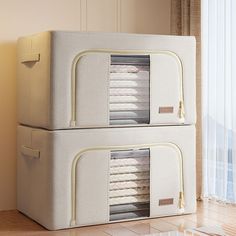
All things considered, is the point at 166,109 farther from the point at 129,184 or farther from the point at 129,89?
the point at 129,184

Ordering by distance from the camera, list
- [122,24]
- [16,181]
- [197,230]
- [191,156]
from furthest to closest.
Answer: [122,24]
[16,181]
[191,156]
[197,230]

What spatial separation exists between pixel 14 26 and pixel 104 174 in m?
1.31

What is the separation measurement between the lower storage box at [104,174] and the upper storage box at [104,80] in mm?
89

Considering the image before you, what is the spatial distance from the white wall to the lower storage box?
0.14 metres

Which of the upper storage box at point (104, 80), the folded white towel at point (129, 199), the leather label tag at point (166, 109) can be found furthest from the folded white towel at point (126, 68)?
the folded white towel at point (129, 199)

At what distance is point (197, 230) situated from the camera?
3365mm

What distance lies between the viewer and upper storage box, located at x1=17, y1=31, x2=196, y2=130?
346 centimetres

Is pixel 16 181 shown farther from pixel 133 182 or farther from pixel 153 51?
pixel 153 51

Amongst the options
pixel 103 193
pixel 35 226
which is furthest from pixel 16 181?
pixel 103 193

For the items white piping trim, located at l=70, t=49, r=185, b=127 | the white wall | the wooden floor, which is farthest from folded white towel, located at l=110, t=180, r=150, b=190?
the white wall

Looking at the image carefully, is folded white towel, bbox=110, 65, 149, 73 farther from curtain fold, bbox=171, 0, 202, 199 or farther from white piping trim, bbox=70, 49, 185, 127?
curtain fold, bbox=171, 0, 202, 199

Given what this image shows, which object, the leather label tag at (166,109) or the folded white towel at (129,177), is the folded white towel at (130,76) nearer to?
the leather label tag at (166,109)

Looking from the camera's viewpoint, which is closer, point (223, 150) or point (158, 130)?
point (158, 130)

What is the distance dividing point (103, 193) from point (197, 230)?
2.10 feet
